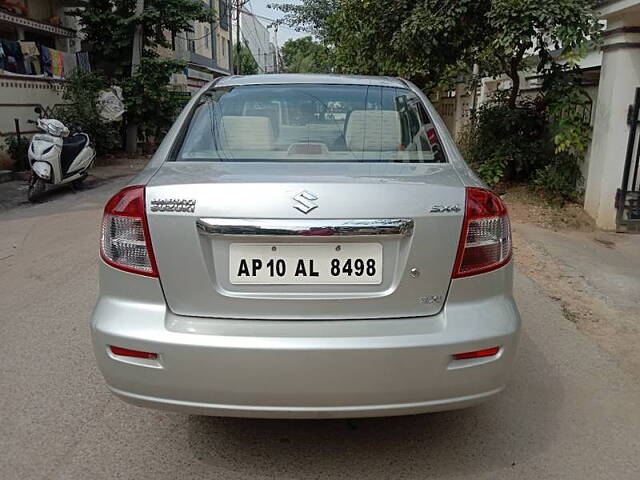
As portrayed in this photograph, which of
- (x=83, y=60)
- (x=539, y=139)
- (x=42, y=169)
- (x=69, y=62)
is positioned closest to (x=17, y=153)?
(x=42, y=169)

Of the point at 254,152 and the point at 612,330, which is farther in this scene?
the point at 612,330

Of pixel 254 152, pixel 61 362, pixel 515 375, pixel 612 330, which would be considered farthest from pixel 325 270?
pixel 612 330

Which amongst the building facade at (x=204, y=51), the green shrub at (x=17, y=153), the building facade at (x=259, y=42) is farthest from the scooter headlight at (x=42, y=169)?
the building facade at (x=259, y=42)

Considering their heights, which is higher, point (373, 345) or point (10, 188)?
point (373, 345)

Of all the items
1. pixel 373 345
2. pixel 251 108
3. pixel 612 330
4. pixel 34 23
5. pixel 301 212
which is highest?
pixel 34 23

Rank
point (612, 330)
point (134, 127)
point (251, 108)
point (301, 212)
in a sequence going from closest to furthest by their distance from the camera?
point (301, 212) → point (251, 108) → point (612, 330) → point (134, 127)

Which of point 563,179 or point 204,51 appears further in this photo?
point 204,51

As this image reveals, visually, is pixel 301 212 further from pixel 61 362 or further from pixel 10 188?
pixel 10 188

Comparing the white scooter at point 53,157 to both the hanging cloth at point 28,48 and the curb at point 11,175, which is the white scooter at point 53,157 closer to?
the curb at point 11,175

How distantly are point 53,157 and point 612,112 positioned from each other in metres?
7.38

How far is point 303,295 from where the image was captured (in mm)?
2049

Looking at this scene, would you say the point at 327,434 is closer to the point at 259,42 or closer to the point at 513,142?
the point at 513,142

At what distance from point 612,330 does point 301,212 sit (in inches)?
113

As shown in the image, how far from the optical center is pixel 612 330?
3.87 metres
